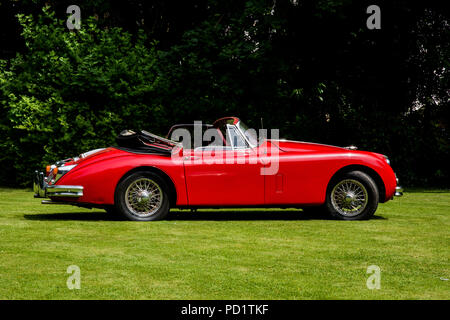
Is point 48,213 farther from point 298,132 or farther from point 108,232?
point 298,132

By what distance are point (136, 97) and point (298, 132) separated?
4.18 m

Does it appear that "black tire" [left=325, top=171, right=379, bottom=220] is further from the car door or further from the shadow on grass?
the car door

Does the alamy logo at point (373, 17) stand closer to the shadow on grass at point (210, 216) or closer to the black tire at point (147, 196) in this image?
the shadow on grass at point (210, 216)

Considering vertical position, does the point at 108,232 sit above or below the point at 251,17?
below

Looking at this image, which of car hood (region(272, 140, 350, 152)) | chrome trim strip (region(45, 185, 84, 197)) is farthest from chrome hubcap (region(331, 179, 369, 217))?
chrome trim strip (region(45, 185, 84, 197))

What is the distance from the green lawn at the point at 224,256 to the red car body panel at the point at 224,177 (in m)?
0.36

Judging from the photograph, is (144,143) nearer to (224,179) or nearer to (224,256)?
(224,179)

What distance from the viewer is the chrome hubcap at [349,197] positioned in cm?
971

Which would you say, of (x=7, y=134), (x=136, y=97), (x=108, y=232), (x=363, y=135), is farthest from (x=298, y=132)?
(x=108, y=232)

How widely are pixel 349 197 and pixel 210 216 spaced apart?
2.25 meters

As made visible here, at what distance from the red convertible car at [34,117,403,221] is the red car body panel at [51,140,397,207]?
0.05 feet

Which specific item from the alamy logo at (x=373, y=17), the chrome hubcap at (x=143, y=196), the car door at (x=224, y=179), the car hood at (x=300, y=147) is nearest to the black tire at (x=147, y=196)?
the chrome hubcap at (x=143, y=196)
